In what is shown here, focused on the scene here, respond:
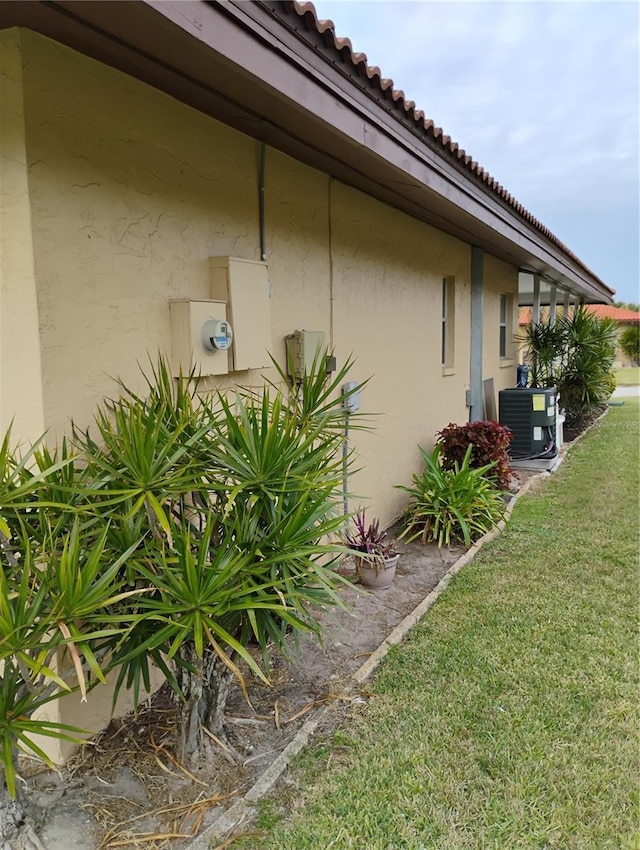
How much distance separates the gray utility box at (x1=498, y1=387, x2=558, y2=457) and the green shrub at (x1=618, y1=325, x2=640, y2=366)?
33.3 meters

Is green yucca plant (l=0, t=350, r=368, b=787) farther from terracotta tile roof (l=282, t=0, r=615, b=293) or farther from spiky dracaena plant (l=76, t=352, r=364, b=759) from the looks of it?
terracotta tile roof (l=282, t=0, r=615, b=293)

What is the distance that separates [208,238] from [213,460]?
65.5 inches

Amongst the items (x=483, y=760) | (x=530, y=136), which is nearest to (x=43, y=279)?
(x=483, y=760)

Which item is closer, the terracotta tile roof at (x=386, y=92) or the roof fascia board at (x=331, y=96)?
the roof fascia board at (x=331, y=96)

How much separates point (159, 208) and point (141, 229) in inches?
7.8

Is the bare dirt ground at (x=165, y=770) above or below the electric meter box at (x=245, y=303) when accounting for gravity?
below

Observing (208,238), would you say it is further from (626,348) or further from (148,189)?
(626,348)

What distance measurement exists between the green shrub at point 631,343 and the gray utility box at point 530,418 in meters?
33.3

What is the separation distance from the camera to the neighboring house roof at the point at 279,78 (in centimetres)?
250

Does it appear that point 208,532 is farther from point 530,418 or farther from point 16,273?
point 530,418

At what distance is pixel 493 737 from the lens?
10.3 feet

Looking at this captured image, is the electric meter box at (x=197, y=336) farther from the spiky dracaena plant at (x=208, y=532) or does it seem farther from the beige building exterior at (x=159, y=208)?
the spiky dracaena plant at (x=208, y=532)

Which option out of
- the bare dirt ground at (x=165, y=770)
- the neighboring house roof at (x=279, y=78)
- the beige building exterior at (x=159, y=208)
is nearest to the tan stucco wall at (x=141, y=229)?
the beige building exterior at (x=159, y=208)

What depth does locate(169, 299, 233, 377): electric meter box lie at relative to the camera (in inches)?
139
